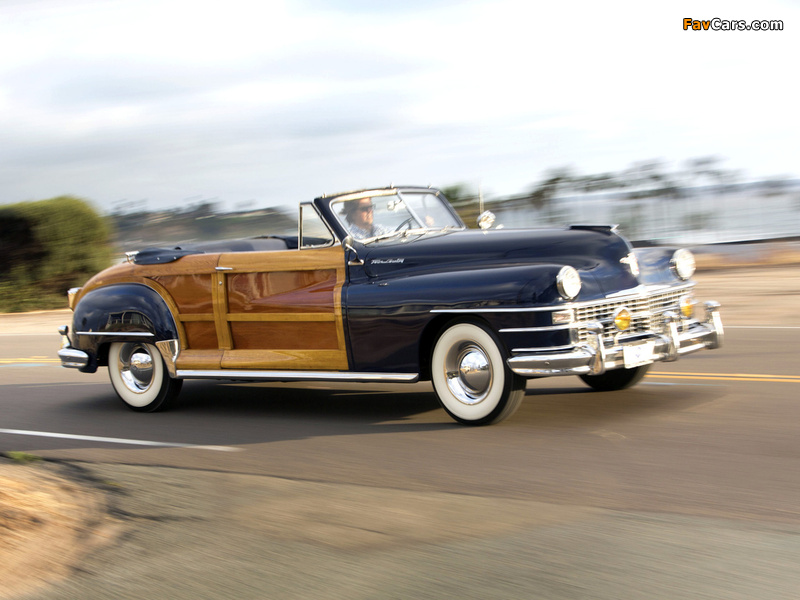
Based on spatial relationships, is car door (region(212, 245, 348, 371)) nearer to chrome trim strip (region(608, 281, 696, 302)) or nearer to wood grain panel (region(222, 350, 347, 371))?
wood grain panel (region(222, 350, 347, 371))

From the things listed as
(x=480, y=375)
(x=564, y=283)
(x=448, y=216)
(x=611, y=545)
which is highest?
(x=448, y=216)

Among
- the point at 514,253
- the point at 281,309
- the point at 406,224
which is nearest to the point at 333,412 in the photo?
the point at 281,309

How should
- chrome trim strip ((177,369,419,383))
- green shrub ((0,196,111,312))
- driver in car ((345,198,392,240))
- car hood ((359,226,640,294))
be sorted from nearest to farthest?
car hood ((359,226,640,294)) < chrome trim strip ((177,369,419,383)) < driver in car ((345,198,392,240)) < green shrub ((0,196,111,312))

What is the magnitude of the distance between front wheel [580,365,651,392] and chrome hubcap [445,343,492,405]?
4.89 feet

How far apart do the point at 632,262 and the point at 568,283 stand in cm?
98

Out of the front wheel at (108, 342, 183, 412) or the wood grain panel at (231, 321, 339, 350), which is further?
the front wheel at (108, 342, 183, 412)

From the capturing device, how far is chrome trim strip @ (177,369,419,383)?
22.8 ft

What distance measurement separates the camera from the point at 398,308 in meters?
6.90

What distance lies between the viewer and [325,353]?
7.34 meters

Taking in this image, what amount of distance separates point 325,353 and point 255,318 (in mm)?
777

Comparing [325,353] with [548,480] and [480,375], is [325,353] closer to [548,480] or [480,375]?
[480,375]

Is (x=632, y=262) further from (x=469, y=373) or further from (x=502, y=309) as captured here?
(x=469, y=373)

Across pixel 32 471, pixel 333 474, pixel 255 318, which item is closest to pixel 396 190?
pixel 255 318

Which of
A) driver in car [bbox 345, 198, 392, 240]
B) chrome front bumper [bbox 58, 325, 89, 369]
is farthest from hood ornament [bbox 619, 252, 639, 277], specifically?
chrome front bumper [bbox 58, 325, 89, 369]
